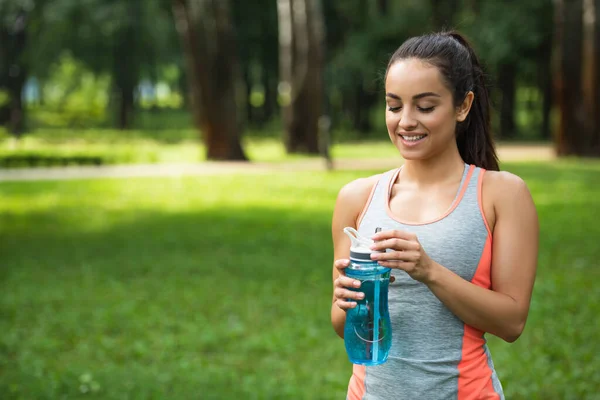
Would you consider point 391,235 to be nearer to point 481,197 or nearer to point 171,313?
point 481,197

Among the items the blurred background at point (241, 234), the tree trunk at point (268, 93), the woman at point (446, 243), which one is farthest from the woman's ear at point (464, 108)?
the tree trunk at point (268, 93)

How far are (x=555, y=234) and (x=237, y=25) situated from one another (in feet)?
102

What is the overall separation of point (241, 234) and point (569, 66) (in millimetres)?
13306

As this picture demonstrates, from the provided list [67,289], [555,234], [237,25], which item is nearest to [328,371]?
[67,289]

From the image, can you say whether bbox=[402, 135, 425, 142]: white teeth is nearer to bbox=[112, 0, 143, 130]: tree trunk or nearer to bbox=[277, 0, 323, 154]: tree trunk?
bbox=[277, 0, 323, 154]: tree trunk

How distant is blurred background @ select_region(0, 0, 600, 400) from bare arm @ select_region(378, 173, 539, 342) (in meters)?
0.51

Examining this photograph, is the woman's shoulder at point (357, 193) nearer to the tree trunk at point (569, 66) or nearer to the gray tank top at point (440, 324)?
the gray tank top at point (440, 324)

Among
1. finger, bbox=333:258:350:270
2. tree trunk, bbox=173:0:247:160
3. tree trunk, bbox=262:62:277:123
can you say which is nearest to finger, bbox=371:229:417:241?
finger, bbox=333:258:350:270

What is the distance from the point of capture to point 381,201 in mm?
2463

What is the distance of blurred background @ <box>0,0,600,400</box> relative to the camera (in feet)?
21.1

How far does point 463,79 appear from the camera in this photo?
2.43 m

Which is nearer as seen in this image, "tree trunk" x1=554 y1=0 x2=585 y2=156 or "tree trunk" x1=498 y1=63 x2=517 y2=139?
"tree trunk" x1=554 y1=0 x2=585 y2=156

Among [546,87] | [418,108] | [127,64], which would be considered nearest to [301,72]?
[546,87]

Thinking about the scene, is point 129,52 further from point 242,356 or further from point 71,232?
point 242,356
